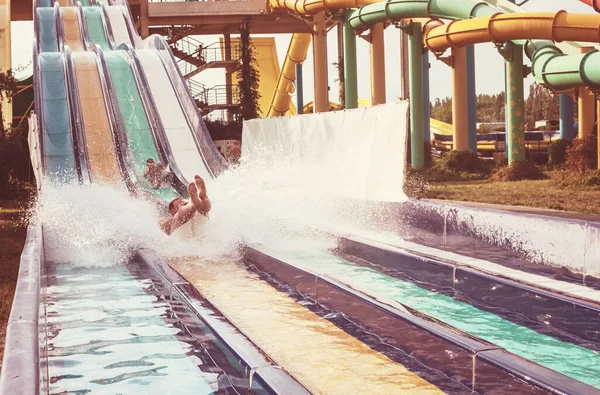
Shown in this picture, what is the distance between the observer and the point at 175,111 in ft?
49.4

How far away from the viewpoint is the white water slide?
13.7 meters

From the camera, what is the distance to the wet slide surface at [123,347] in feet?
12.8

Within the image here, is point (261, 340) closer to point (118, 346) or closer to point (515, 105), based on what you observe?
point (118, 346)

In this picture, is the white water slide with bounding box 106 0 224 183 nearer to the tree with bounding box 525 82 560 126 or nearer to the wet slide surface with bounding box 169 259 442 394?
the wet slide surface with bounding box 169 259 442 394

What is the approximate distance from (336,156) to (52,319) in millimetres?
5626

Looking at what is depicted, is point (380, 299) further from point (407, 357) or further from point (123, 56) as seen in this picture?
point (123, 56)

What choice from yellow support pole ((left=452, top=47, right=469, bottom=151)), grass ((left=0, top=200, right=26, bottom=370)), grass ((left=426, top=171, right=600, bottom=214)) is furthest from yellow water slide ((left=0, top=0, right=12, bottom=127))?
grass ((left=426, top=171, right=600, bottom=214))

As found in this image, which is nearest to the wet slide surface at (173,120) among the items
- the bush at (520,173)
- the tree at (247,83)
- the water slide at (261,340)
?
the bush at (520,173)

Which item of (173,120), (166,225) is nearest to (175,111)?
(173,120)

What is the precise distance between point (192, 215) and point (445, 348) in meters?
4.33

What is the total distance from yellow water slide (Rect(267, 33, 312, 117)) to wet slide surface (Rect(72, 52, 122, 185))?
12.7m

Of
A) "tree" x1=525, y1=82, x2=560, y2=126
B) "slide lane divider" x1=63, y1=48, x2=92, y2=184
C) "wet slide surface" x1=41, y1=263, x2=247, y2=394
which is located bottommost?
"wet slide surface" x1=41, y1=263, x2=247, y2=394

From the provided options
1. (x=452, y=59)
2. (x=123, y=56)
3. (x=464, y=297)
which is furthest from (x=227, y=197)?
(x=452, y=59)

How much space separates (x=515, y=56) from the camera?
16219mm
